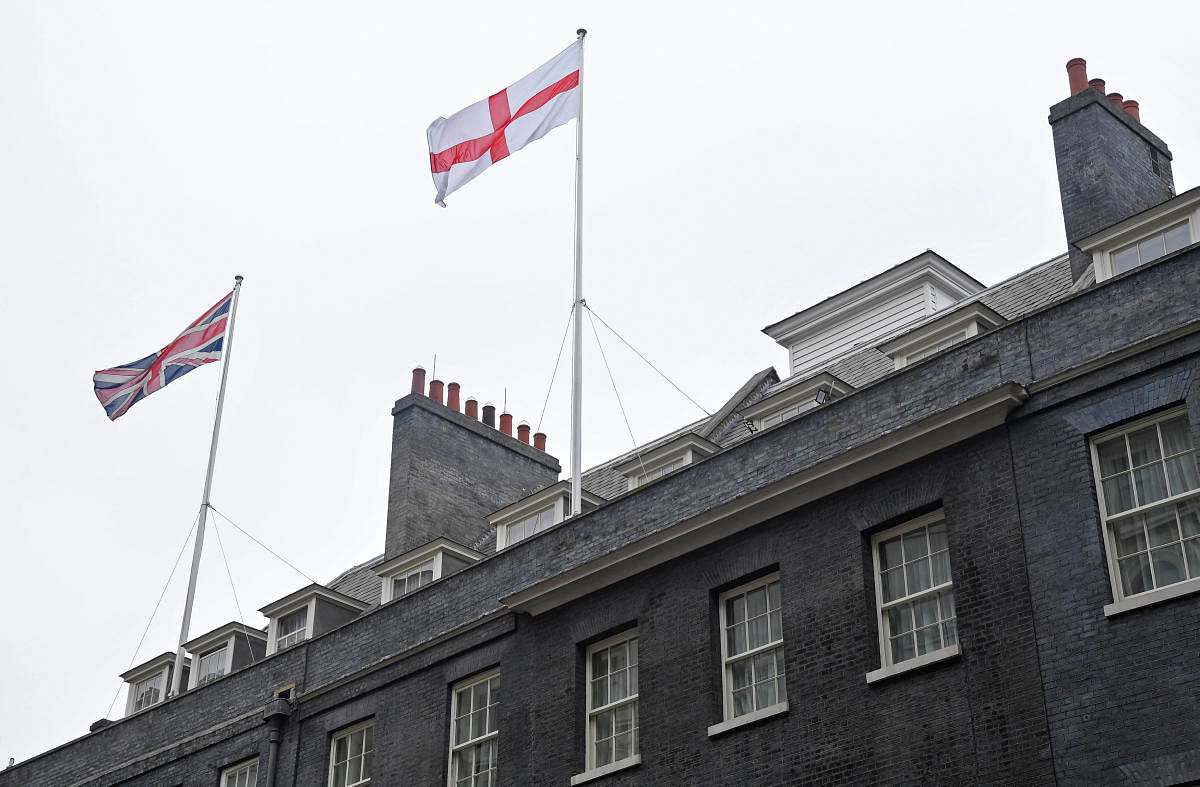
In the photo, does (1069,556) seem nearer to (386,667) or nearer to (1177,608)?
(1177,608)

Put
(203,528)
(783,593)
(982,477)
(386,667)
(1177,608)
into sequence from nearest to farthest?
(1177,608) < (982,477) < (783,593) < (386,667) < (203,528)

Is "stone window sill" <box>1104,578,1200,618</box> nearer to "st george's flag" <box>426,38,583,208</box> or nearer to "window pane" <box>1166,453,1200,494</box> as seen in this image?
"window pane" <box>1166,453,1200,494</box>

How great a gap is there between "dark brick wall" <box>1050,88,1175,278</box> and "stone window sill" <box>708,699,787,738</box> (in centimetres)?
871

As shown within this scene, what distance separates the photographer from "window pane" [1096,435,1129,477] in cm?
1962

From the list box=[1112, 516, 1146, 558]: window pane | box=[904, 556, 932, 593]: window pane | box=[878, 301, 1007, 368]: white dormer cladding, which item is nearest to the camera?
box=[1112, 516, 1146, 558]: window pane

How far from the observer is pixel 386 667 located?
93.3ft

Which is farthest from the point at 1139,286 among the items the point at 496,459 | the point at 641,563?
the point at 496,459

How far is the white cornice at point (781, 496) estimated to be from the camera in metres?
20.8

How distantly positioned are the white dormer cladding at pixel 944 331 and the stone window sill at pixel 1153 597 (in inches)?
243

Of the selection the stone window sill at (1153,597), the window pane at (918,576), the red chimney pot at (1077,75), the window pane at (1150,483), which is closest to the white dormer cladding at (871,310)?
the red chimney pot at (1077,75)

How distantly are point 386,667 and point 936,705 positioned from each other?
11.8 m

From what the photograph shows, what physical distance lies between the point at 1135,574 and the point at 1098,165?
9074 mm

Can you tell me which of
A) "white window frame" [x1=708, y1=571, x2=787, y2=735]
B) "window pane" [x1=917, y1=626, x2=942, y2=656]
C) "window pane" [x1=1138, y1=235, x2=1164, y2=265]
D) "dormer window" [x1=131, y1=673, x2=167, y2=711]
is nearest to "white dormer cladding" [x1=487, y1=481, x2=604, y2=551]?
"white window frame" [x1=708, y1=571, x2=787, y2=735]

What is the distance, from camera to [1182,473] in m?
19.0
